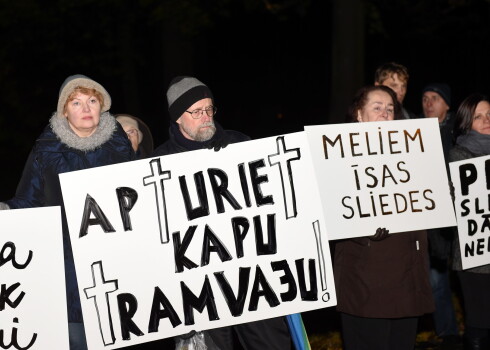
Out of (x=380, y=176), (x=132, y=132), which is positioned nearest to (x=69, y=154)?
(x=132, y=132)

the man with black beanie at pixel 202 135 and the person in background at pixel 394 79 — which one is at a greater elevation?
the person in background at pixel 394 79

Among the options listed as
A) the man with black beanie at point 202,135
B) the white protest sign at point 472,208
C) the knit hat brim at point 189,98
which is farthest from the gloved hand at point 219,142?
the white protest sign at point 472,208

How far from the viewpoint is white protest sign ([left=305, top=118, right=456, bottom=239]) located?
189 inches

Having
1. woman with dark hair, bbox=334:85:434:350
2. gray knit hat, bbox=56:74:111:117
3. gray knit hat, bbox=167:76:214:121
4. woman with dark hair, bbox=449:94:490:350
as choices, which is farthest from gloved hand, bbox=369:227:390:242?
gray knit hat, bbox=56:74:111:117

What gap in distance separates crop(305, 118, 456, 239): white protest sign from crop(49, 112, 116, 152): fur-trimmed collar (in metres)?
1.03

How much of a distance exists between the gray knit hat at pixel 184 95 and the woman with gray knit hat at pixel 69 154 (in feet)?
1.11

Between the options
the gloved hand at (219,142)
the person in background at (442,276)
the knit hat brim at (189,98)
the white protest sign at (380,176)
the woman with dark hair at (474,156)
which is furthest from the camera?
the person in background at (442,276)

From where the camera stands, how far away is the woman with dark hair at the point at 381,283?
4836 millimetres

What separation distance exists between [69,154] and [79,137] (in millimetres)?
94

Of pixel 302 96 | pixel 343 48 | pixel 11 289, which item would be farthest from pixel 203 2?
pixel 302 96

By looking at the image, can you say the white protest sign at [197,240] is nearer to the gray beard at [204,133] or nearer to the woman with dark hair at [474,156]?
the gray beard at [204,133]

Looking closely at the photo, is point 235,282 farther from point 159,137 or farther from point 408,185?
point 159,137

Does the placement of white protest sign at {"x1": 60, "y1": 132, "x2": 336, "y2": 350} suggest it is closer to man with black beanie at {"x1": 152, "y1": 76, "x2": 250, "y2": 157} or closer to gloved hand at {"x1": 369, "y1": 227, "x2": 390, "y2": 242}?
man with black beanie at {"x1": 152, "y1": 76, "x2": 250, "y2": 157}

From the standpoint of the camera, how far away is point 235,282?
4414 millimetres
